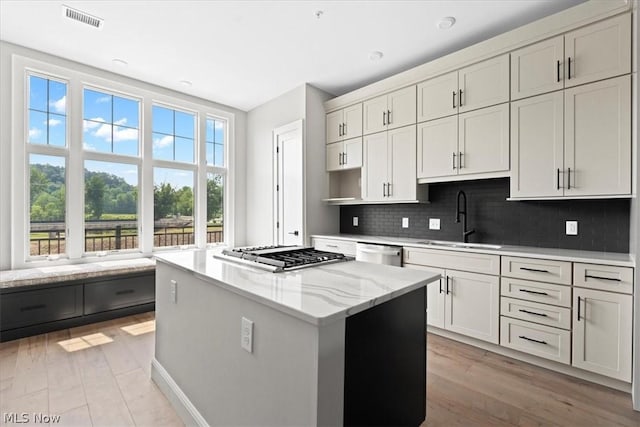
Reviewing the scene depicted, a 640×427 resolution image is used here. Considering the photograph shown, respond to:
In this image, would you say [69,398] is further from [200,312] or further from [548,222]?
[548,222]

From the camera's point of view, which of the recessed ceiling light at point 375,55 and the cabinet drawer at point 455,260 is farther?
the recessed ceiling light at point 375,55

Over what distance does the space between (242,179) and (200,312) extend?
3.91 meters

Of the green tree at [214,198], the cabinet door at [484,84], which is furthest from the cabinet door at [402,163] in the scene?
the green tree at [214,198]

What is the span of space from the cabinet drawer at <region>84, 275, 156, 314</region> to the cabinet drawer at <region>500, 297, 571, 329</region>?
3.85 m

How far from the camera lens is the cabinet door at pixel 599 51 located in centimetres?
219

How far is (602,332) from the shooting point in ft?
6.98

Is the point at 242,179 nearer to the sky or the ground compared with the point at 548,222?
nearer to the sky

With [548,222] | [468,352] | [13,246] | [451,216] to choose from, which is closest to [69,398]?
[13,246]

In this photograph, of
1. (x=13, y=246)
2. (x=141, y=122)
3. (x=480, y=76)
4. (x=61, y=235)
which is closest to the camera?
(x=480, y=76)

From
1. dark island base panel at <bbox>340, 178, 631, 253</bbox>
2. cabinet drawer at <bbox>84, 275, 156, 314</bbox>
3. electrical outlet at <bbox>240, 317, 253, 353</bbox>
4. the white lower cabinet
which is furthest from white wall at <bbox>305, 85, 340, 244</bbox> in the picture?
electrical outlet at <bbox>240, 317, 253, 353</bbox>

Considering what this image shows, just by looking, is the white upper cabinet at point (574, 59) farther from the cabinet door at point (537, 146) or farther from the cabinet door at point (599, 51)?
the cabinet door at point (537, 146)

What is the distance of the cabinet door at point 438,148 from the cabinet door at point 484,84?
20 cm

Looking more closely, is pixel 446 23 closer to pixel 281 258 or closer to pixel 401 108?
pixel 401 108

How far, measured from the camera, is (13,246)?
330 centimetres
